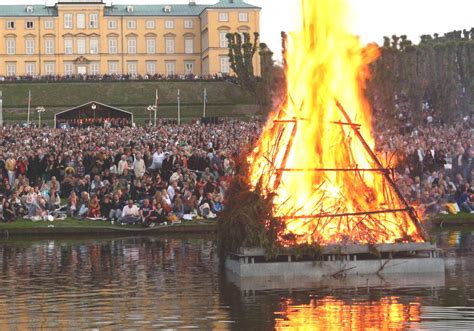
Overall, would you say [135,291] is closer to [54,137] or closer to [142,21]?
[54,137]

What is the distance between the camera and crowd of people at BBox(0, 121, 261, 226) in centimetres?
3341

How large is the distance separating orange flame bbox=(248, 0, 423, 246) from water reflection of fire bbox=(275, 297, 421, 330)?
344 cm

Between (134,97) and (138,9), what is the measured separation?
4643cm

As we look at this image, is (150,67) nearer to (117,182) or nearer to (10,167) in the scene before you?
(10,167)

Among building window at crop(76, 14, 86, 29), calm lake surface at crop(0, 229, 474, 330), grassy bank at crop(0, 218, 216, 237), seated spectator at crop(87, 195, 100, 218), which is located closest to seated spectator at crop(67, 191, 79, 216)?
seated spectator at crop(87, 195, 100, 218)

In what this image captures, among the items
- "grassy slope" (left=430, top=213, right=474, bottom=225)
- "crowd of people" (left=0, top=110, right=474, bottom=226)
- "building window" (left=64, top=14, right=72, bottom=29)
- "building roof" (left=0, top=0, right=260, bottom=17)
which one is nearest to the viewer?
"grassy slope" (left=430, top=213, right=474, bottom=225)

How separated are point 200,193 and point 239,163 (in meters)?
13.6

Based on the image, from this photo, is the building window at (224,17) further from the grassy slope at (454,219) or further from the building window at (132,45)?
the grassy slope at (454,219)

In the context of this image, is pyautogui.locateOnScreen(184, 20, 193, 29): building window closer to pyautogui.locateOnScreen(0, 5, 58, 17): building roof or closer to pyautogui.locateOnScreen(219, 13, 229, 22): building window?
pyautogui.locateOnScreen(219, 13, 229, 22): building window

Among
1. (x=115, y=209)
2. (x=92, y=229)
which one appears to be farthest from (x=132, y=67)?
(x=92, y=229)

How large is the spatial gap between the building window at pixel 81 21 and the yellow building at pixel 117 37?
0.15 metres

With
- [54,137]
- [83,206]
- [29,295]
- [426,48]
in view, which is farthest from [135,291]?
[426,48]

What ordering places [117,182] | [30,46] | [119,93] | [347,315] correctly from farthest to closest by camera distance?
[30,46] < [119,93] < [117,182] < [347,315]

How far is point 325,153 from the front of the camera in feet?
67.3
